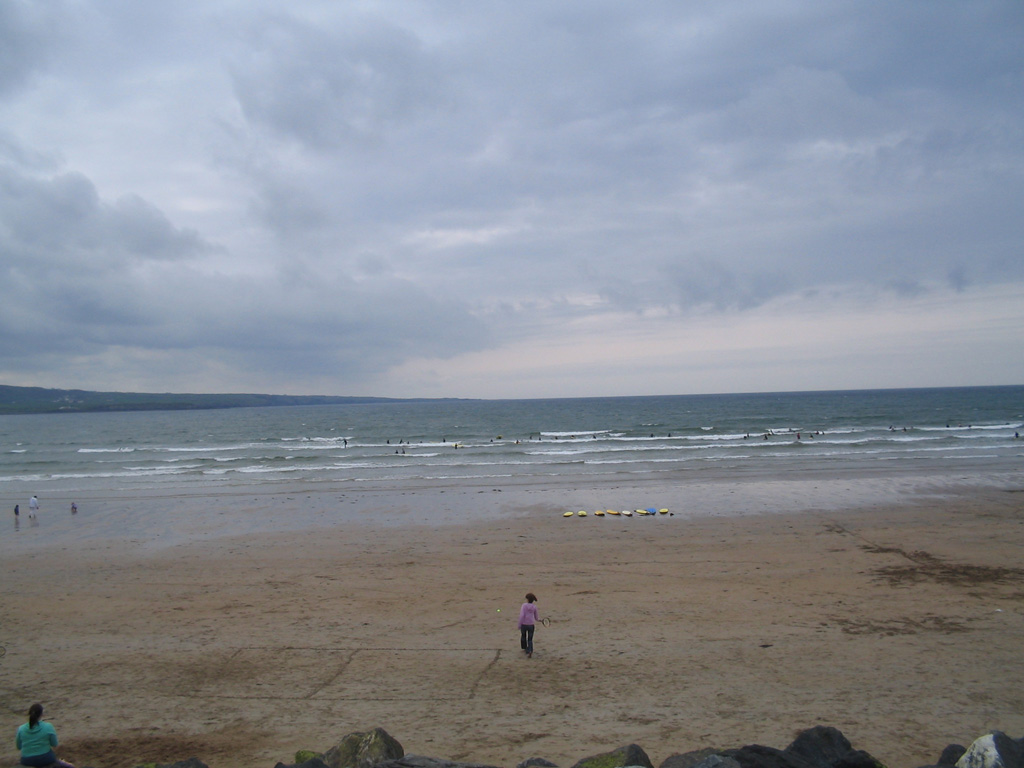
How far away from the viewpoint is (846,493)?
87.1 feet

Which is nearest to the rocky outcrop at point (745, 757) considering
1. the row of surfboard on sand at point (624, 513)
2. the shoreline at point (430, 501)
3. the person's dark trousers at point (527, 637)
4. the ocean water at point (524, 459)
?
the person's dark trousers at point (527, 637)

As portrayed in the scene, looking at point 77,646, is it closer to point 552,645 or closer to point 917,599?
point 552,645

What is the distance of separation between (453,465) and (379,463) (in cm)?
573

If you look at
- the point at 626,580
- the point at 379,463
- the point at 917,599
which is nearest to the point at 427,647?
the point at 626,580

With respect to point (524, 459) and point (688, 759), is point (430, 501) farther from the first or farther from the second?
point (688, 759)

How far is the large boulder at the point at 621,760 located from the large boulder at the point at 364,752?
78.9 inches

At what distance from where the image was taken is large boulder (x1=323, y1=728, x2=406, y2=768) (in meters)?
6.62

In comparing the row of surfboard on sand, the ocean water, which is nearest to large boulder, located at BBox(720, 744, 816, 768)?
the row of surfboard on sand

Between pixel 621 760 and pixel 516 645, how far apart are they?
16.1ft

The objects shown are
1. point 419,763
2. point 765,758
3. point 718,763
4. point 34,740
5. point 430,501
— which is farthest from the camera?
point 430,501

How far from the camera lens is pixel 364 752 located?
6680 mm

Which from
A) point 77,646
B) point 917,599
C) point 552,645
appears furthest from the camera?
point 917,599

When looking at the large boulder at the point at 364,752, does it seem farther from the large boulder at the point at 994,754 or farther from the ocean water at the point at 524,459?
the ocean water at the point at 524,459

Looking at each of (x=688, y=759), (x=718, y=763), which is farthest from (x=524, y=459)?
(x=718, y=763)
